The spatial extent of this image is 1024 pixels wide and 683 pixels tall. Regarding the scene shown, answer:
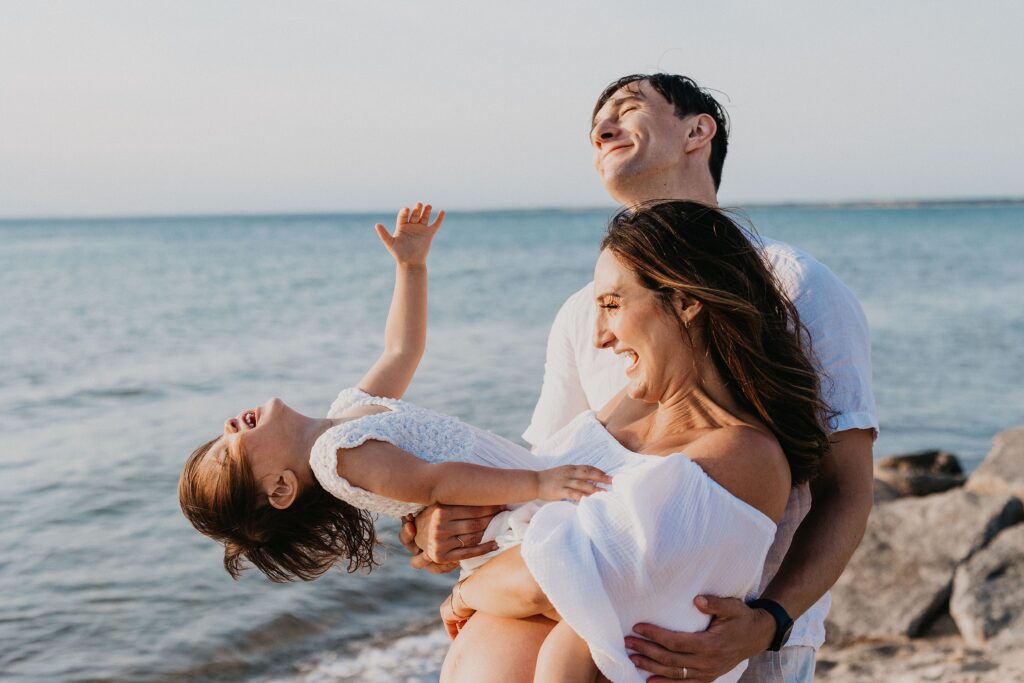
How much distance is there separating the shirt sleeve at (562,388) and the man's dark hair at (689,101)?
693mm

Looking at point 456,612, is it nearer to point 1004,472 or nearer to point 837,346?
point 837,346

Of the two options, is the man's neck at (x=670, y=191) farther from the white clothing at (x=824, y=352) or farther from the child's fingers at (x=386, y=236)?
the child's fingers at (x=386, y=236)

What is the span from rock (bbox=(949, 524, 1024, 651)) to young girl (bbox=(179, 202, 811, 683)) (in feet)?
12.0

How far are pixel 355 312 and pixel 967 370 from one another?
42.6ft

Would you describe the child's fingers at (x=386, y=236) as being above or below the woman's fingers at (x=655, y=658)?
above

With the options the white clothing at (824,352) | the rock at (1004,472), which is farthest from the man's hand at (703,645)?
the rock at (1004,472)

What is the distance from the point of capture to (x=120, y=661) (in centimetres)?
632

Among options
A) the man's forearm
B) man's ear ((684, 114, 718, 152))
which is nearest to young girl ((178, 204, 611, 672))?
the man's forearm

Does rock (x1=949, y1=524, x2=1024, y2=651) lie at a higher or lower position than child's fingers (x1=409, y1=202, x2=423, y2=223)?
lower

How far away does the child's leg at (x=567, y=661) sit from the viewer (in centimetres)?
214

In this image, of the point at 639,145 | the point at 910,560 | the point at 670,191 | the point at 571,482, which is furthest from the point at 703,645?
the point at 910,560

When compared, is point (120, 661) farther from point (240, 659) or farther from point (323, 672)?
point (323, 672)

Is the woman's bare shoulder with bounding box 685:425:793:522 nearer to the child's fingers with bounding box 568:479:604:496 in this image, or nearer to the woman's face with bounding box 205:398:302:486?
the child's fingers with bounding box 568:479:604:496

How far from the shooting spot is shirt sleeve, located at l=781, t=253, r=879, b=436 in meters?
2.59
